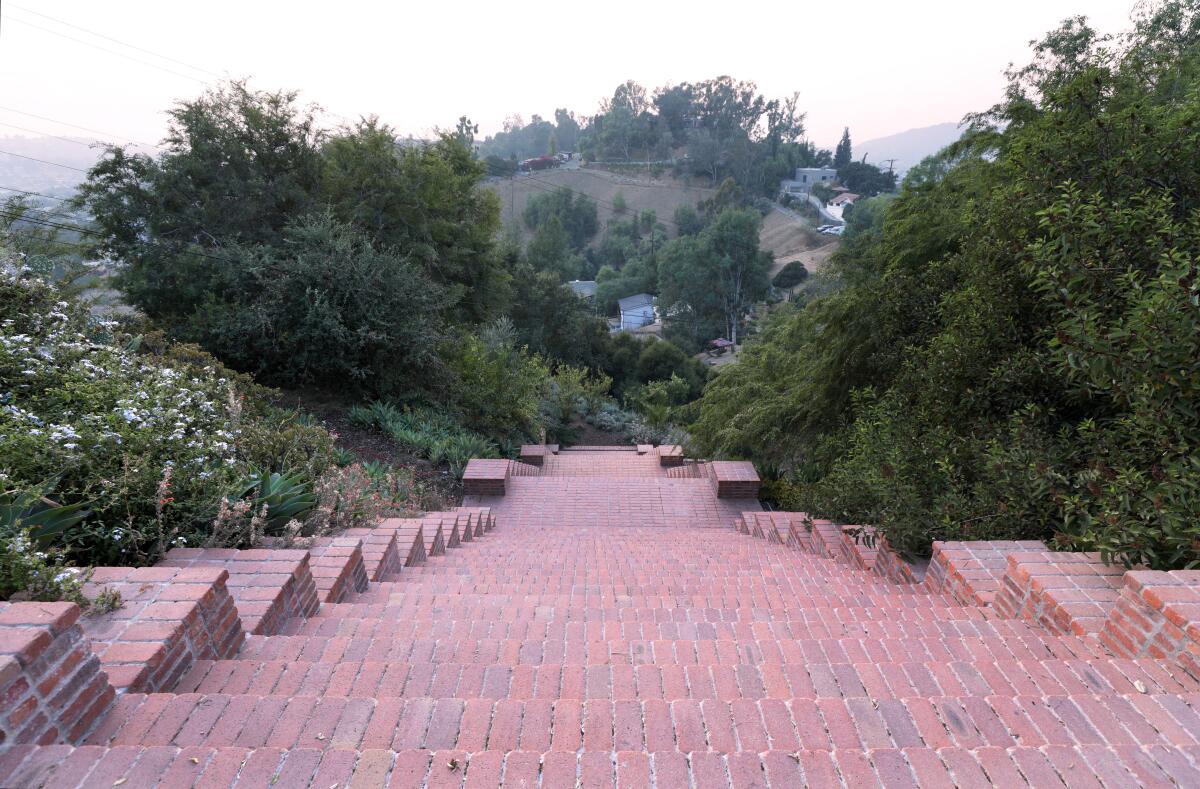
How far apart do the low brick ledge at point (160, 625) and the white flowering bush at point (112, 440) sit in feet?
1.21

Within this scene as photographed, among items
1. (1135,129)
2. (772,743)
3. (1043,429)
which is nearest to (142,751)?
(772,743)

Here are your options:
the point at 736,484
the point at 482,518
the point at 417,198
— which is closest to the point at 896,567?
the point at 736,484

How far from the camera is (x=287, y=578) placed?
2.98 m

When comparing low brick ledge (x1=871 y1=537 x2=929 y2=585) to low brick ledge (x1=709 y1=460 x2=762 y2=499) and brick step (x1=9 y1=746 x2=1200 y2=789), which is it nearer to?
brick step (x1=9 y1=746 x2=1200 y2=789)

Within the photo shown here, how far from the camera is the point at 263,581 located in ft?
9.70

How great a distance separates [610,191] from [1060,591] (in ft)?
323

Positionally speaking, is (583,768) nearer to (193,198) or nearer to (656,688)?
(656,688)

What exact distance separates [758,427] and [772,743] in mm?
8673

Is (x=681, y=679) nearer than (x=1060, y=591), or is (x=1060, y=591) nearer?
(x=681, y=679)

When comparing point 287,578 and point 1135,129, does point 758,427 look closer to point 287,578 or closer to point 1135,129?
point 1135,129

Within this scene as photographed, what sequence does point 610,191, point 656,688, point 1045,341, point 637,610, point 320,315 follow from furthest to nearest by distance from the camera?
1. point 610,191
2. point 320,315
3. point 1045,341
4. point 637,610
5. point 656,688

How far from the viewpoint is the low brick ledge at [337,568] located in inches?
136

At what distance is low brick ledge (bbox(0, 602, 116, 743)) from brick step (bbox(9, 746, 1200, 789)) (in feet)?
0.29

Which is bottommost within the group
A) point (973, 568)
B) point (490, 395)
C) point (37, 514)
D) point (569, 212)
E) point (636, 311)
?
point (636, 311)
